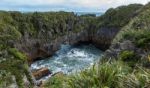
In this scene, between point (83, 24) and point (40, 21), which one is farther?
point (83, 24)

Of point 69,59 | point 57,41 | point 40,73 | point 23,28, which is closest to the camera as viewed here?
point 40,73

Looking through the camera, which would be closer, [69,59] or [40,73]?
[40,73]

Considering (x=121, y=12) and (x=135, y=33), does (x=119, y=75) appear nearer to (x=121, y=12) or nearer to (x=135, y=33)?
(x=135, y=33)

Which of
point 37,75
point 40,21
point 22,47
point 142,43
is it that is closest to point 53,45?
point 40,21

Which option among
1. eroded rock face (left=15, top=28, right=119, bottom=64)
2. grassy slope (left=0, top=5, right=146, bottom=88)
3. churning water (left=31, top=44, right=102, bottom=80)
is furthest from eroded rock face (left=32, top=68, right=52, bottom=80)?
eroded rock face (left=15, top=28, right=119, bottom=64)

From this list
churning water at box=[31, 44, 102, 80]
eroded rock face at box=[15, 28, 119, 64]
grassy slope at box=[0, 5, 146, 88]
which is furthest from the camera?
eroded rock face at box=[15, 28, 119, 64]

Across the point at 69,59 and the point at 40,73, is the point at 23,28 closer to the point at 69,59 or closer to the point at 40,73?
the point at 69,59

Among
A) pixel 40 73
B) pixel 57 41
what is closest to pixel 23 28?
pixel 57 41

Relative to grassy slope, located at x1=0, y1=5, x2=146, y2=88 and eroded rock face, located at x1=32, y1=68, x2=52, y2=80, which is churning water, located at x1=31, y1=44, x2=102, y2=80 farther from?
grassy slope, located at x1=0, y1=5, x2=146, y2=88

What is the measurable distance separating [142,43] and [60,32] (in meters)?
60.5

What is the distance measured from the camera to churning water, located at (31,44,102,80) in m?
→ 64.4

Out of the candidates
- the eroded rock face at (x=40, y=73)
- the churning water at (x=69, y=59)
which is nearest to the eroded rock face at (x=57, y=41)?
the churning water at (x=69, y=59)

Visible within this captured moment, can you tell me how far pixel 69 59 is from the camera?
7431 centimetres

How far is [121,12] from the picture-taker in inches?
3957
